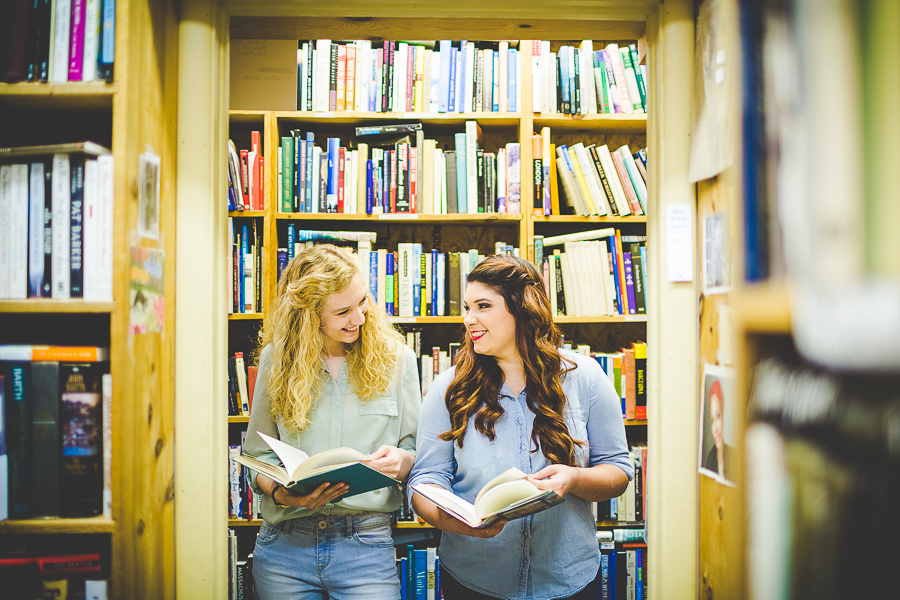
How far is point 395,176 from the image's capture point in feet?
6.64

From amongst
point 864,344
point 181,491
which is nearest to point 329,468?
point 181,491

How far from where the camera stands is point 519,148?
6.61 ft

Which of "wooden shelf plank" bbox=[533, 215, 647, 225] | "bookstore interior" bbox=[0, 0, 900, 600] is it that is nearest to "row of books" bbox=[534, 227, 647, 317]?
"wooden shelf plank" bbox=[533, 215, 647, 225]

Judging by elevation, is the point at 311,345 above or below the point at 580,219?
below

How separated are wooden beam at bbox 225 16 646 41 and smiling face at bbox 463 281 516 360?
2.30 ft

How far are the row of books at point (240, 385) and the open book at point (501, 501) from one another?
4.10 ft

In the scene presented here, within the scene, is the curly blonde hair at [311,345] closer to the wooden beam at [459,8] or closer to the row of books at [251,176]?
the wooden beam at [459,8]

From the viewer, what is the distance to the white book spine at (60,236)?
938 millimetres

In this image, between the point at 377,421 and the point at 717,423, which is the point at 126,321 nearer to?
the point at 377,421

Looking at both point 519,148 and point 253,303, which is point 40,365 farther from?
point 519,148

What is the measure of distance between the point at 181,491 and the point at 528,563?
825 millimetres

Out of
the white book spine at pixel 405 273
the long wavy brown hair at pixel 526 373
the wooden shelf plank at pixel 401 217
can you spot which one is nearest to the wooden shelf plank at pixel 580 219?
the wooden shelf plank at pixel 401 217

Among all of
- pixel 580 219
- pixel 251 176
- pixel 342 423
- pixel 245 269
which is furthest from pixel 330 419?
pixel 580 219

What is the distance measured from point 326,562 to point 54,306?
2.75ft
